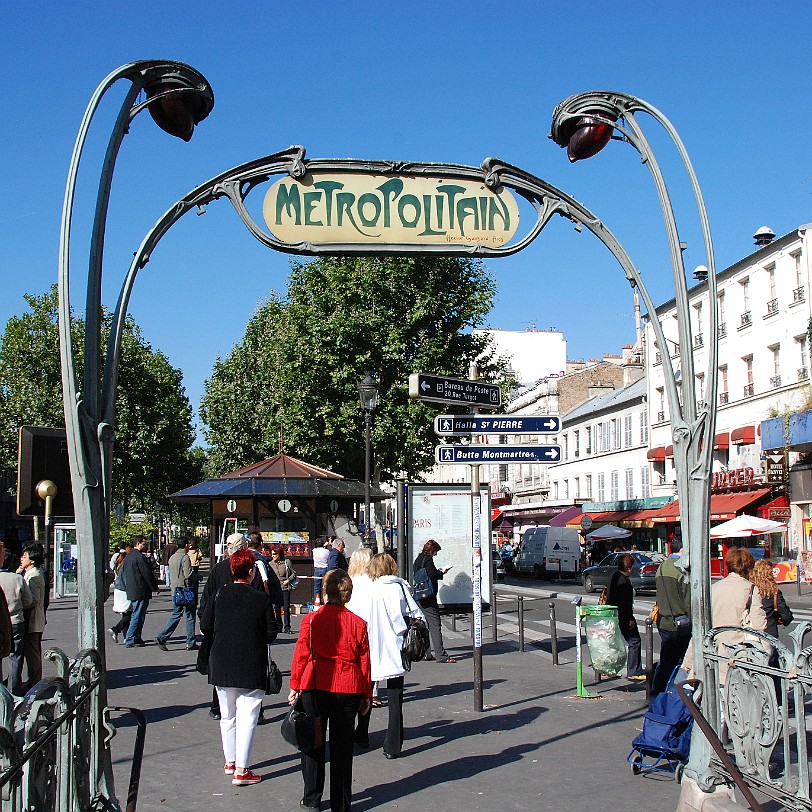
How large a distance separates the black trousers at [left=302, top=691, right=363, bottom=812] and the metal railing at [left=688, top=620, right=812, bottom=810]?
7.33 ft

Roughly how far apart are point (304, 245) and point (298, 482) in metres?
17.6

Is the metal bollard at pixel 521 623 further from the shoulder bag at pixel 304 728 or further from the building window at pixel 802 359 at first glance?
the building window at pixel 802 359

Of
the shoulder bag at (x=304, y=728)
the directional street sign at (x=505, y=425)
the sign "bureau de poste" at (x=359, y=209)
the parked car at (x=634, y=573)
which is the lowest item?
the parked car at (x=634, y=573)

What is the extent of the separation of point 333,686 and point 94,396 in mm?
2388

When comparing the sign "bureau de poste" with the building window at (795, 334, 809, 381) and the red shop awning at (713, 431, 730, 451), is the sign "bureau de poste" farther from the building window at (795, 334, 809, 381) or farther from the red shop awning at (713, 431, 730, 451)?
the red shop awning at (713, 431, 730, 451)

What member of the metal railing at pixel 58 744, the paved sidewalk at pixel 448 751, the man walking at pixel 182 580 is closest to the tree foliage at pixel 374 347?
the man walking at pixel 182 580

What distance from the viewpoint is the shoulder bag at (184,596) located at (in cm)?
1622

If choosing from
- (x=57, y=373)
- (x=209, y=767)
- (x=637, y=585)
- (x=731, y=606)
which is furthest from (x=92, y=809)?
(x=57, y=373)

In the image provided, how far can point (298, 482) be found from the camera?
23.5 meters

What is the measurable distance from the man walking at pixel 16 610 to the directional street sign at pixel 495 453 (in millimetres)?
4498

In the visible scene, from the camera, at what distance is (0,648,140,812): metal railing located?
3447 mm

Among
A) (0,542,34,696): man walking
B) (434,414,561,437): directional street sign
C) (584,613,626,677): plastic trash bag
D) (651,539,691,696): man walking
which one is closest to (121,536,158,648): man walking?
(0,542,34,696): man walking

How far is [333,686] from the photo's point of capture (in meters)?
6.42

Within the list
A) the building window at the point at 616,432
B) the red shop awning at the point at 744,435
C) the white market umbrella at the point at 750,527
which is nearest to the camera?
the white market umbrella at the point at 750,527
